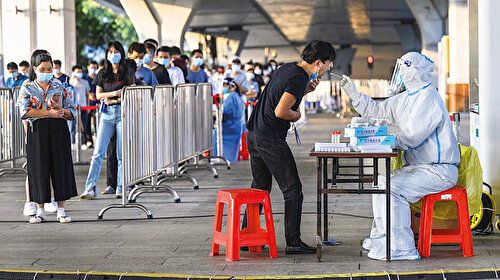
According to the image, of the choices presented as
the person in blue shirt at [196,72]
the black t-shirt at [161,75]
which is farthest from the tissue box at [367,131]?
the person in blue shirt at [196,72]

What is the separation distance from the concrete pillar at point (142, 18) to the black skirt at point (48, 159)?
30.7 meters

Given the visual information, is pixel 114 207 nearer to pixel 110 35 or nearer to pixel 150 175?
pixel 150 175

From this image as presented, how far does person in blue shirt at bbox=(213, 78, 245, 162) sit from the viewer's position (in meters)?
18.2

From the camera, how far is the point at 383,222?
8.04m

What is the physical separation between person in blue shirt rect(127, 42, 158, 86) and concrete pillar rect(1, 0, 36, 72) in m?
16.5

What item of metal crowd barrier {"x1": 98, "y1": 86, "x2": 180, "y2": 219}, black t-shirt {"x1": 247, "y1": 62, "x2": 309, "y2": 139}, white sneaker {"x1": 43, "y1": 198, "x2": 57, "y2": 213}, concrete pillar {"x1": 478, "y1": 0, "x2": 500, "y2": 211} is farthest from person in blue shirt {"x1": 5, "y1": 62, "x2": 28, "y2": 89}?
black t-shirt {"x1": 247, "y1": 62, "x2": 309, "y2": 139}

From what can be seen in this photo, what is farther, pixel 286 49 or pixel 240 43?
pixel 286 49

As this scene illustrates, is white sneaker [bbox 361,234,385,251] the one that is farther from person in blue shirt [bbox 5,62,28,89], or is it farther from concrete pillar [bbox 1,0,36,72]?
concrete pillar [bbox 1,0,36,72]

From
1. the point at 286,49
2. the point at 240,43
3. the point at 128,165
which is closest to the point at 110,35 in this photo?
the point at 240,43

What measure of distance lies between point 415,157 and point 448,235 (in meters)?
0.72

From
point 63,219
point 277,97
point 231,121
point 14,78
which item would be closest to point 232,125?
point 231,121

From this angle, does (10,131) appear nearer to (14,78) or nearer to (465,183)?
(14,78)

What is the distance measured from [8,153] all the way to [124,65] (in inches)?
163

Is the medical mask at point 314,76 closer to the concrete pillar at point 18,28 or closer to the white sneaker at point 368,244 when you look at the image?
the white sneaker at point 368,244
